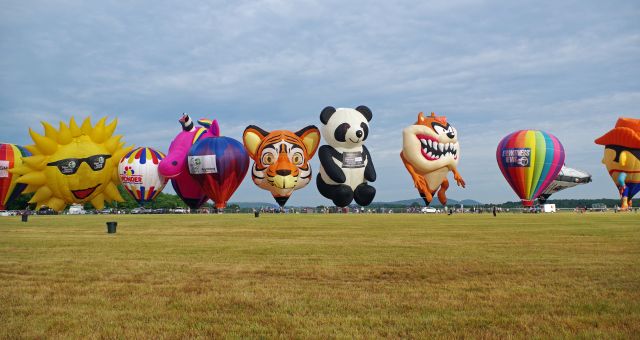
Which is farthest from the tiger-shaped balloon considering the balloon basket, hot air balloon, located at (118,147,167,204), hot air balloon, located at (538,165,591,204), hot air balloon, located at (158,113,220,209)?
hot air balloon, located at (538,165,591,204)

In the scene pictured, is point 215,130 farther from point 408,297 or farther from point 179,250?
point 408,297

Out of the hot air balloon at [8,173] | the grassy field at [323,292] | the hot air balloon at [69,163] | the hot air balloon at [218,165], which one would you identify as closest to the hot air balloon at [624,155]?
the hot air balloon at [218,165]

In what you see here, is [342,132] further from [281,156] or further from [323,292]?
[323,292]

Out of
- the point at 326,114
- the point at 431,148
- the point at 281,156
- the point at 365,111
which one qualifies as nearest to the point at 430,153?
the point at 431,148

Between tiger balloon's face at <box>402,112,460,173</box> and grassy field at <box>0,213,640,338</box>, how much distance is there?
35385 millimetres

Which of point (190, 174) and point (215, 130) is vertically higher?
point (215, 130)

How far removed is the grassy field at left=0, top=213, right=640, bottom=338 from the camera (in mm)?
5941

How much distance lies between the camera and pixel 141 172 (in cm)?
4997

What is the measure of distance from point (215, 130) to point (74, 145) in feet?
40.8

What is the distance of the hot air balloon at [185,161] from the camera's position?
50156mm

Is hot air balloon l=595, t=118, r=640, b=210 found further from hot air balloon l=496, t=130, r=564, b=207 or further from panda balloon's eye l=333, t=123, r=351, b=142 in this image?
panda balloon's eye l=333, t=123, r=351, b=142

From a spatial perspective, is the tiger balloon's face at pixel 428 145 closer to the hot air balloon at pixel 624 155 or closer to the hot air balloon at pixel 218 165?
the hot air balloon at pixel 218 165

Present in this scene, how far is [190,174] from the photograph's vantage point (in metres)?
49.0

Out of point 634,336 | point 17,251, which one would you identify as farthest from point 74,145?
point 634,336
